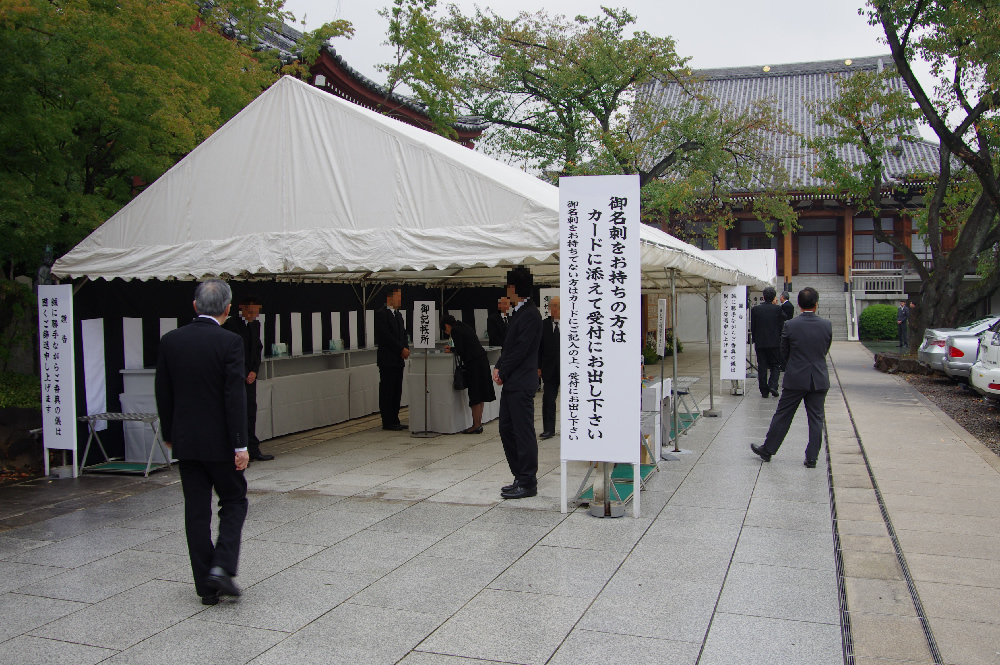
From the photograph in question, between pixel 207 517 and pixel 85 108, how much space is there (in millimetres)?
5411

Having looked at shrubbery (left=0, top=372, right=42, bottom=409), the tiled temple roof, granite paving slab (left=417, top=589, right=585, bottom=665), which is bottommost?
granite paving slab (left=417, top=589, right=585, bottom=665)

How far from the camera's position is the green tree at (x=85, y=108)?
7.27m

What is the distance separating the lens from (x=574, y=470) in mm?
7680

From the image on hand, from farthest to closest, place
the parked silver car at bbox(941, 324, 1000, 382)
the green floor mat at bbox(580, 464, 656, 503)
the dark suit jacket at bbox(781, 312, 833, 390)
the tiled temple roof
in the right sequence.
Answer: the tiled temple roof → the parked silver car at bbox(941, 324, 1000, 382) → the dark suit jacket at bbox(781, 312, 833, 390) → the green floor mat at bbox(580, 464, 656, 503)

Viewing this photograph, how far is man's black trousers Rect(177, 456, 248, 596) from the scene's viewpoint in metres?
4.27

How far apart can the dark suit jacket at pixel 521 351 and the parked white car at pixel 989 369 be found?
25.7 feet

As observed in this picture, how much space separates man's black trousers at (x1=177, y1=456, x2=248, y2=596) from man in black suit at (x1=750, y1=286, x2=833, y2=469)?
5391 millimetres

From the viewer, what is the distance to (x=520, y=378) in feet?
21.1

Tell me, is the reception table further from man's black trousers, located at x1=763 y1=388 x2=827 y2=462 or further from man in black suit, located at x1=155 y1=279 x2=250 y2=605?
man in black suit, located at x1=155 y1=279 x2=250 y2=605

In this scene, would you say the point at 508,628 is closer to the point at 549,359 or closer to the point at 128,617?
the point at 128,617

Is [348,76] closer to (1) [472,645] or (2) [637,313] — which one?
(2) [637,313]

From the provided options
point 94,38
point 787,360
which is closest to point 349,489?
point 787,360

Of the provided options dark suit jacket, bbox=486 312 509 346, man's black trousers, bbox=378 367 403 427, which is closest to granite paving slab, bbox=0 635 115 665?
man's black trousers, bbox=378 367 403 427

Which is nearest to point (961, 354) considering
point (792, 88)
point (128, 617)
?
point (128, 617)
